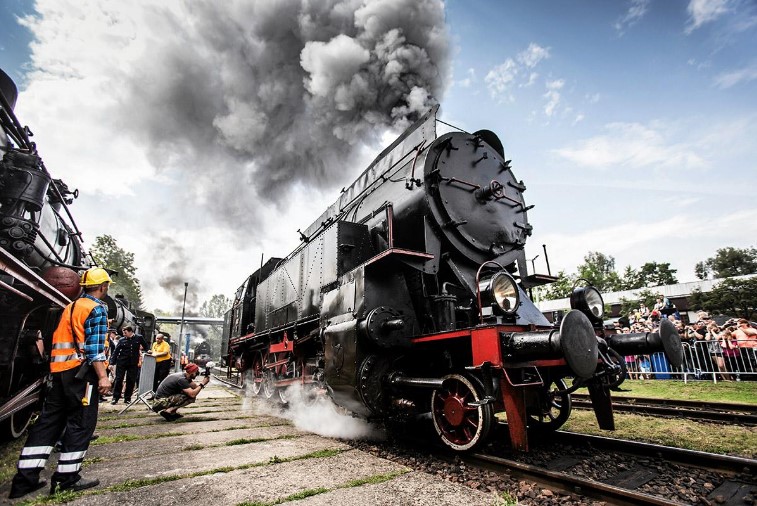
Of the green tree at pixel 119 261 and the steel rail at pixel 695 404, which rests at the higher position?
the green tree at pixel 119 261

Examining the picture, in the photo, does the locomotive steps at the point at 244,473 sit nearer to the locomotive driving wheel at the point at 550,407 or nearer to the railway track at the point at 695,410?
the locomotive driving wheel at the point at 550,407

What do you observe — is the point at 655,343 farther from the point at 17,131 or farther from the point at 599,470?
the point at 17,131

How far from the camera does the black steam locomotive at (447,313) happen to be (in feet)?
10.2

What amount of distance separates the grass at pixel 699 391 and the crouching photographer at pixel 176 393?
7.02 m

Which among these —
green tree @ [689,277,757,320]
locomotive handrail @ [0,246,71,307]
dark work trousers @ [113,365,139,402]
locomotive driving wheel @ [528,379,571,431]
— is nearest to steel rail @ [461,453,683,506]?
locomotive driving wheel @ [528,379,571,431]

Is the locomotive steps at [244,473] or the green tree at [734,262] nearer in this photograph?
the locomotive steps at [244,473]

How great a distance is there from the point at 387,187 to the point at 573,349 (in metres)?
3.11

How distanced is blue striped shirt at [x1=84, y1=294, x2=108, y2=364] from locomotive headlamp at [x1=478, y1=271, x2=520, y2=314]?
3.14 m

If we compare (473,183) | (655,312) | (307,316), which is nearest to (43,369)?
(307,316)

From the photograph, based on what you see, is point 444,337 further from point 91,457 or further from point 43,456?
point 91,457

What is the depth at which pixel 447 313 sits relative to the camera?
396 cm

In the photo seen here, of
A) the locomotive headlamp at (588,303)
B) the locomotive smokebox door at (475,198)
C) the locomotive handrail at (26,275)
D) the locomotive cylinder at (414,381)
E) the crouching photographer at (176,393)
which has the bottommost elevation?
the crouching photographer at (176,393)

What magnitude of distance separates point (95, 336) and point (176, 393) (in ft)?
13.0

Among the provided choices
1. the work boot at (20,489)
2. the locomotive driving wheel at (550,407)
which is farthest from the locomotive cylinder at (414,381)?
the work boot at (20,489)
